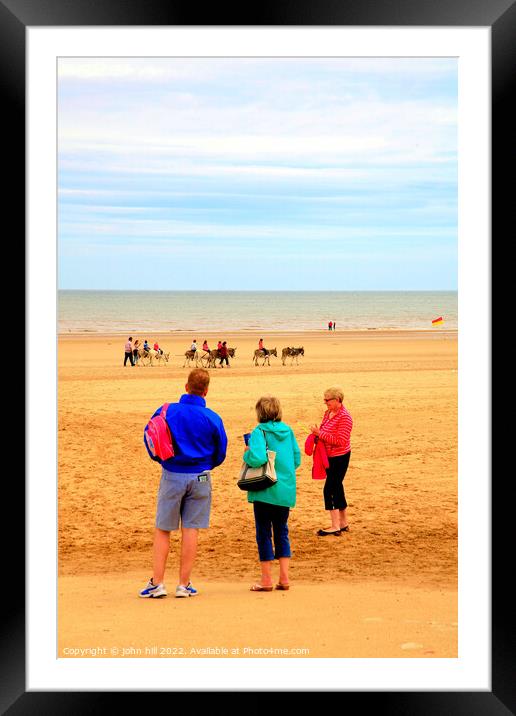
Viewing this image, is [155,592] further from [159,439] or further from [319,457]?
[319,457]

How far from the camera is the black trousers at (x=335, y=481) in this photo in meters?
9.46

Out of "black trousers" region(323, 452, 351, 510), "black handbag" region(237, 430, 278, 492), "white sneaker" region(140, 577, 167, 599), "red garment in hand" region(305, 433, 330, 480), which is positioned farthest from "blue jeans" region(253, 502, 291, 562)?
"black trousers" region(323, 452, 351, 510)

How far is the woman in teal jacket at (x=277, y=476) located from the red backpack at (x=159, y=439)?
2.30ft

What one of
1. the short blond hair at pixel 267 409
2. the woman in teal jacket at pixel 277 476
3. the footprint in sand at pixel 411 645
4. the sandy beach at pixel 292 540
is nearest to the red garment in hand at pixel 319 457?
the sandy beach at pixel 292 540

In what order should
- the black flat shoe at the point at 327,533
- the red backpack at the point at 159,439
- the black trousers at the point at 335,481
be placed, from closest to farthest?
the red backpack at the point at 159,439, the black trousers at the point at 335,481, the black flat shoe at the point at 327,533

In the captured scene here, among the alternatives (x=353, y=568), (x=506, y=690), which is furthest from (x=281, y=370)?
(x=506, y=690)

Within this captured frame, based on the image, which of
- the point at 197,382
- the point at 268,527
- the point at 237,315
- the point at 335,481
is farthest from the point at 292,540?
the point at 237,315

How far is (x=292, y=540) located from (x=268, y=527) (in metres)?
2.76

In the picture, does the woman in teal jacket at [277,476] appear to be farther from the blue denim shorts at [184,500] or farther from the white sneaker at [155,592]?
the white sneaker at [155,592]

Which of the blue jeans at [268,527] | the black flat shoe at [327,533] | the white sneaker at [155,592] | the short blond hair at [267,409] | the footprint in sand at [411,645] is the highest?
the short blond hair at [267,409]

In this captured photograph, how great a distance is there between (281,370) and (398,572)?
20788 millimetres

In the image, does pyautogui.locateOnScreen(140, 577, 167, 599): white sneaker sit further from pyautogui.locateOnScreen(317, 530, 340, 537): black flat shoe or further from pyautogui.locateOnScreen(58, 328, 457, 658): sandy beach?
pyautogui.locateOnScreen(317, 530, 340, 537): black flat shoe

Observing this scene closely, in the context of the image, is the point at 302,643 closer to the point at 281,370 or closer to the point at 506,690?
the point at 506,690

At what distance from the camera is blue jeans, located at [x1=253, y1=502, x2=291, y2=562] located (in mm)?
7391
